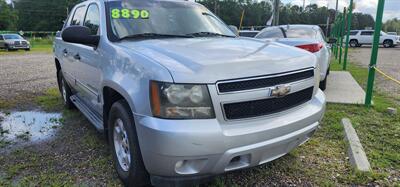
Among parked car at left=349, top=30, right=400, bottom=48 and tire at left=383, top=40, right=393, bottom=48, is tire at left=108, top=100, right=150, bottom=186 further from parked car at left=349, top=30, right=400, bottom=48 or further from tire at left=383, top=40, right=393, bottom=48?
tire at left=383, top=40, right=393, bottom=48

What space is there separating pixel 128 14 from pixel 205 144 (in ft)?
6.79

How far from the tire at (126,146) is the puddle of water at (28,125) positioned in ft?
6.12

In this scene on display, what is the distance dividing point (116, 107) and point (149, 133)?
69 centimetres

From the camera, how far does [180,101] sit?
8.25ft

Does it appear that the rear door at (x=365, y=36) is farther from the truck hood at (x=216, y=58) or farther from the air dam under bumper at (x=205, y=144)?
the air dam under bumper at (x=205, y=144)

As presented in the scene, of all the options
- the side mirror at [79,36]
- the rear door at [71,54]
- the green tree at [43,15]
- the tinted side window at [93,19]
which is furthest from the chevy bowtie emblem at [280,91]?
the green tree at [43,15]

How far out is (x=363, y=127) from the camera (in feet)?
16.1

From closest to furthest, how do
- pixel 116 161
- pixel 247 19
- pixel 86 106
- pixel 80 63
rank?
pixel 116 161
pixel 80 63
pixel 86 106
pixel 247 19

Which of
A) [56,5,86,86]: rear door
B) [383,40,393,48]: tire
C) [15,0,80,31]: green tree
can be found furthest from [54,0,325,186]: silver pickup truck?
[15,0,80,31]: green tree

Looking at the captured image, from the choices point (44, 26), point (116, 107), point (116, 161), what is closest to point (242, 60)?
Result: point (116, 107)

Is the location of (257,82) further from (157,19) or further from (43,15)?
(43,15)

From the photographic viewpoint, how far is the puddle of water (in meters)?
4.77

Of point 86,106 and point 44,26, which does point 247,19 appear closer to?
point 44,26

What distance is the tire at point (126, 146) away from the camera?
Answer: 279 cm
